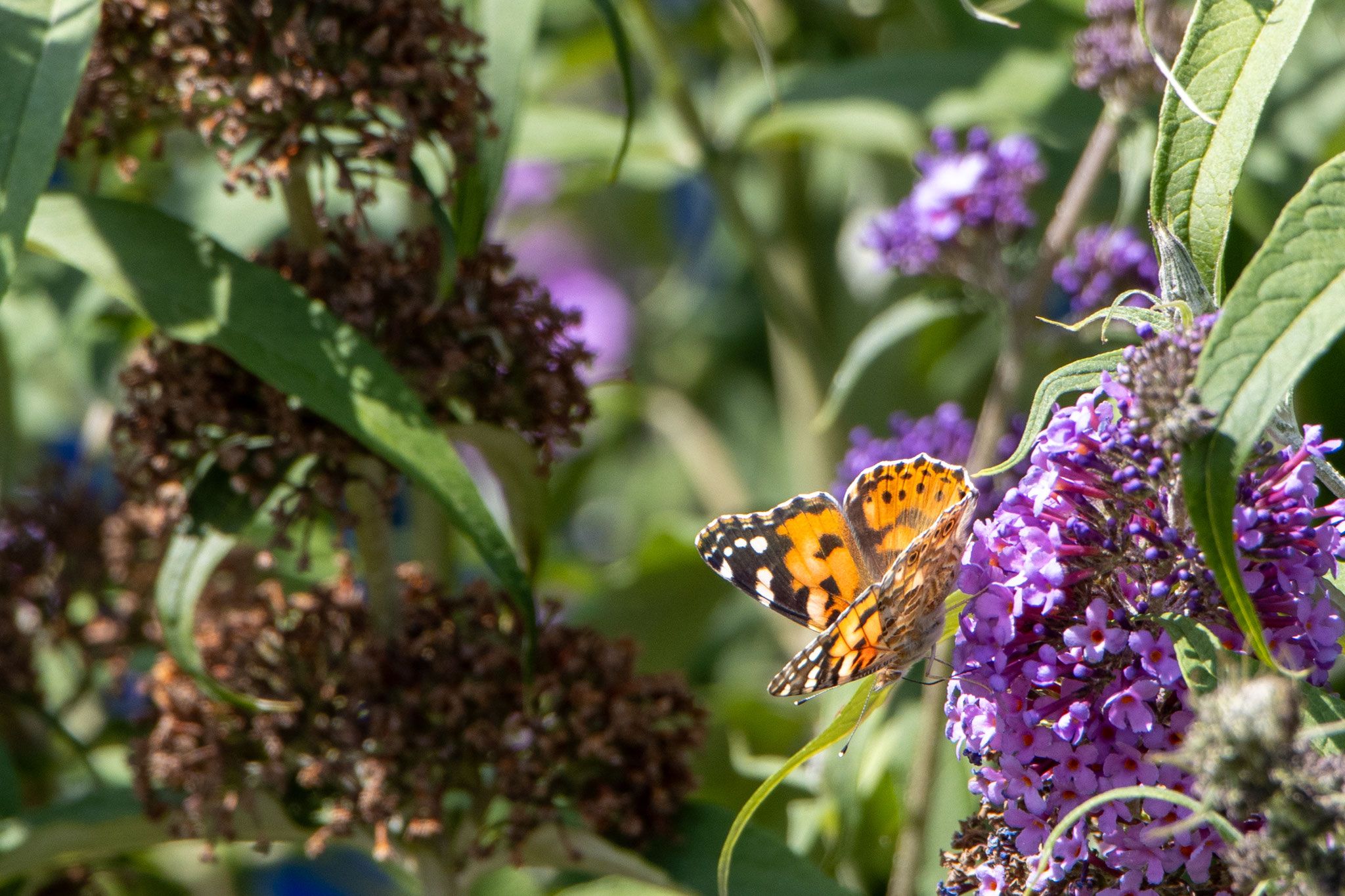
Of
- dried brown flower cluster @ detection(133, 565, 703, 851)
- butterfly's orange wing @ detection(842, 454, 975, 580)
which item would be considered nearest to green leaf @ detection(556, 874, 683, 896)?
dried brown flower cluster @ detection(133, 565, 703, 851)

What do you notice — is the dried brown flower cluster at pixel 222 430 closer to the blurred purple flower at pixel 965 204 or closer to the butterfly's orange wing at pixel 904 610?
the butterfly's orange wing at pixel 904 610

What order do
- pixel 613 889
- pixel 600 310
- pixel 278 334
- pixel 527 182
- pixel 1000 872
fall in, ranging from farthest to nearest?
pixel 600 310
pixel 527 182
pixel 613 889
pixel 278 334
pixel 1000 872

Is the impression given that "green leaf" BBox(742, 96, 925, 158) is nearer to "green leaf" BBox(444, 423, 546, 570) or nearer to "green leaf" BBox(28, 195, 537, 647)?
"green leaf" BBox(444, 423, 546, 570)

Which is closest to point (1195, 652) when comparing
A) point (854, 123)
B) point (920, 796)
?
point (920, 796)

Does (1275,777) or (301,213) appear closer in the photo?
(1275,777)

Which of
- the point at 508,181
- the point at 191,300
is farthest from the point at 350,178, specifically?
the point at 508,181

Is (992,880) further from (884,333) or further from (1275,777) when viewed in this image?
(884,333)
